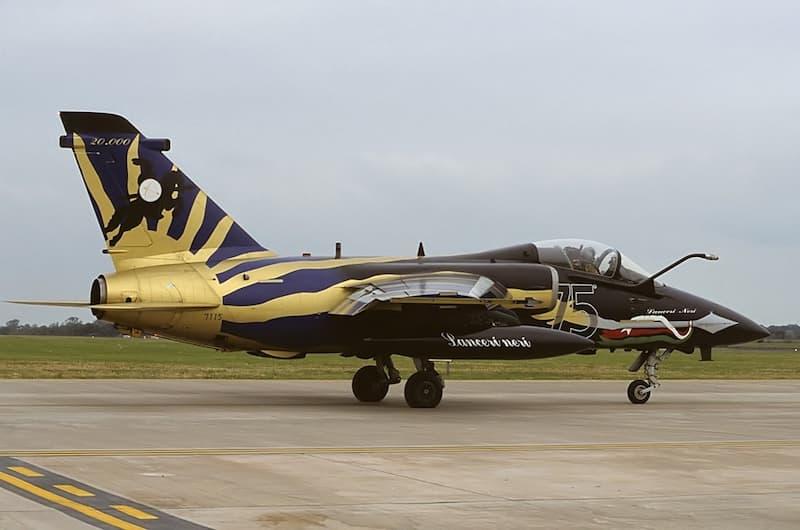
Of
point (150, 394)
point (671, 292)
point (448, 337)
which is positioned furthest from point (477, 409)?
point (150, 394)

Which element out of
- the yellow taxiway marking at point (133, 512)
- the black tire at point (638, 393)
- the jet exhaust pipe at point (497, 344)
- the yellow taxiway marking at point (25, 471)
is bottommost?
the yellow taxiway marking at point (133, 512)

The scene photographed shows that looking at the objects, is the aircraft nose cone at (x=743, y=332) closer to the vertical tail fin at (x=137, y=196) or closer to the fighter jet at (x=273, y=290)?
the fighter jet at (x=273, y=290)

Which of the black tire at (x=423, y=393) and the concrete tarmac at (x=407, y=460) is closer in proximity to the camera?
the concrete tarmac at (x=407, y=460)

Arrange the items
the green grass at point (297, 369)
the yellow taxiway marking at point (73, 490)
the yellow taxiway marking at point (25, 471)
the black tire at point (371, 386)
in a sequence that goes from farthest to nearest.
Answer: the green grass at point (297, 369) < the black tire at point (371, 386) < the yellow taxiway marking at point (25, 471) < the yellow taxiway marking at point (73, 490)

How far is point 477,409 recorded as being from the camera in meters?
23.0

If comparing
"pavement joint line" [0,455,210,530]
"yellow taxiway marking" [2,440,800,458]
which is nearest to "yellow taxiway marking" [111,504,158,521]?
"pavement joint line" [0,455,210,530]

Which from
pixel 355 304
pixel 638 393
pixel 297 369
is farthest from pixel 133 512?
pixel 297 369

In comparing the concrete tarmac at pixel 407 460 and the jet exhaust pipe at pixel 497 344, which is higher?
the jet exhaust pipe at pixel 497 344

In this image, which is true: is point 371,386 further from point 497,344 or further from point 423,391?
point 497,344

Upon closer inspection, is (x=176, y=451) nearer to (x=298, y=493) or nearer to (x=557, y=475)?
(x=298, y=493)

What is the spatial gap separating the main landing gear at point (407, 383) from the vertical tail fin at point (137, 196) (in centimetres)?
385

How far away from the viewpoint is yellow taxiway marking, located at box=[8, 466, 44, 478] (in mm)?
12040

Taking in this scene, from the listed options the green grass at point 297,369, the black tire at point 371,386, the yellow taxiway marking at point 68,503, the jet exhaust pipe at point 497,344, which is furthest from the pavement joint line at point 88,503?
the green grass at point 297,369

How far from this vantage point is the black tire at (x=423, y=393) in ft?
74.2
